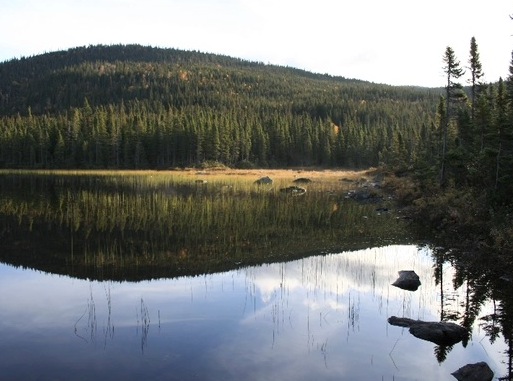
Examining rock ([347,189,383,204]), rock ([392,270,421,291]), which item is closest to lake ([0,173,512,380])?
rock ([392,270,421,291])

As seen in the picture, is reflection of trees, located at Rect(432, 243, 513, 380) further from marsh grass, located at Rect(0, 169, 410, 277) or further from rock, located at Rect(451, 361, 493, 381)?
marsh grass, located at Rect(0, 169, 410, 277)

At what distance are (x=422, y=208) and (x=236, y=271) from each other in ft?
67.5

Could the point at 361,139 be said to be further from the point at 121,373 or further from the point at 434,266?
the point at 121,373

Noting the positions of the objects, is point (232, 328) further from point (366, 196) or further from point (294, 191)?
point (294, 191)

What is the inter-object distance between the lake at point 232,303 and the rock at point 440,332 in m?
0.23

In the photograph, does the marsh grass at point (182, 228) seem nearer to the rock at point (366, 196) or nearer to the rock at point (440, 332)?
the rock at point (366, 196)

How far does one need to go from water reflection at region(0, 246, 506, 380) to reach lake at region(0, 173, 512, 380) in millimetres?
53

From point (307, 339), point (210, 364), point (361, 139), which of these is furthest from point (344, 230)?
point (361, 139)

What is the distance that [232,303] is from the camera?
17234 millimetres

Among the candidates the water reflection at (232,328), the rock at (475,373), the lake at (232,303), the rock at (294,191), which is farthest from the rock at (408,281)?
the rock at (294,191)

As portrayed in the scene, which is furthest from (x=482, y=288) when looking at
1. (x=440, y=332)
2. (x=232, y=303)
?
(x=232, y=303)

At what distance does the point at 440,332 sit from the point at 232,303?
6.92m

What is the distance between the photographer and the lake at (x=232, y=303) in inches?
489

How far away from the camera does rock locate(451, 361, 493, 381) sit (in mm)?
11281
